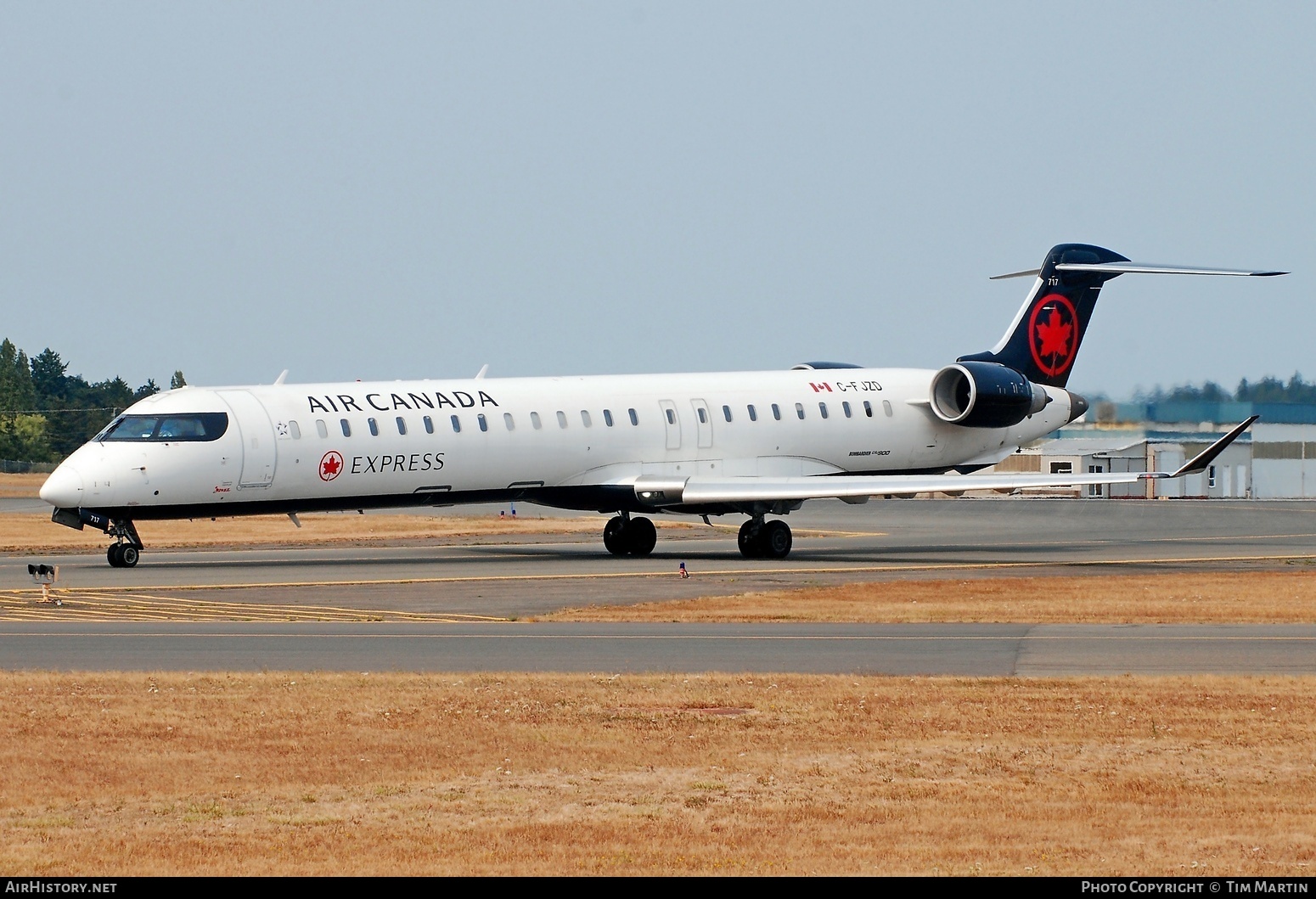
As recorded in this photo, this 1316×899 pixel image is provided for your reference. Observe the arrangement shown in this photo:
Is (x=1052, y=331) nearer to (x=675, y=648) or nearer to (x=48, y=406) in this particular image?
(x=675, y=648)

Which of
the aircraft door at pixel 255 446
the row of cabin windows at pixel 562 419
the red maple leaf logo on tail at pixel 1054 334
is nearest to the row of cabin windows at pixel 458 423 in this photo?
the row of cabin windows at pixel 562 419

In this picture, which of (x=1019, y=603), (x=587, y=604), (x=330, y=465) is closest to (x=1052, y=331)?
(x=1019, y=603)

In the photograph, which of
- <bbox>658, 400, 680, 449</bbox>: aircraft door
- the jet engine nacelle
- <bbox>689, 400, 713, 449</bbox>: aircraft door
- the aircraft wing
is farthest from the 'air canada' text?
the jet engine nacelle

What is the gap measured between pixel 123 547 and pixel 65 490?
1.92 m

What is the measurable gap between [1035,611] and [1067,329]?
21.4 metres

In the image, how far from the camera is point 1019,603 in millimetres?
26672

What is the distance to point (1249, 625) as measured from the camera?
2297 cm

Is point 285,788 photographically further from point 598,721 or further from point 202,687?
point 202,687

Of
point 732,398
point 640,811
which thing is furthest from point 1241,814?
point 732,398

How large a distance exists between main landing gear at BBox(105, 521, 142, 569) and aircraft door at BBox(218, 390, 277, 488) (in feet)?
8.02

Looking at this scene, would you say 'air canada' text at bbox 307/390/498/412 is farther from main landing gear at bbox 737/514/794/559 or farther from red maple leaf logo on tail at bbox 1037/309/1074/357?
red maple leaf logo on tail at bbox 1037/309/1074/357

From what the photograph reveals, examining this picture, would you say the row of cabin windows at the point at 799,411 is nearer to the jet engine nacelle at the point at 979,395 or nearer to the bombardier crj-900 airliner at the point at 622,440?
the bombardier crj-900 airliner at the point at 622,440

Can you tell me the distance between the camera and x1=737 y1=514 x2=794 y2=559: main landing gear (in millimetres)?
37875

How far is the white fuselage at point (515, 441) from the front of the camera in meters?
33.6
